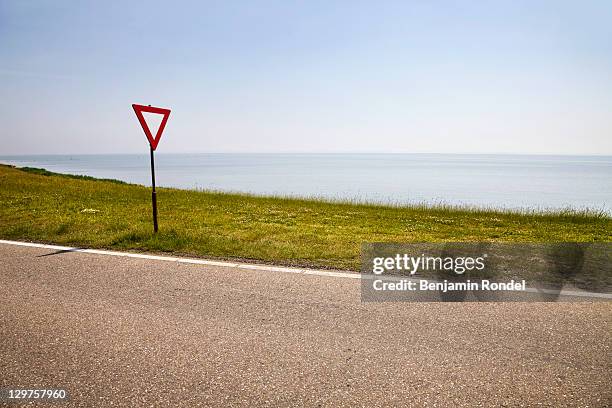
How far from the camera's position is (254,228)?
10.5 metres

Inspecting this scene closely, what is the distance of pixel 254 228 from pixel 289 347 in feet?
22.7

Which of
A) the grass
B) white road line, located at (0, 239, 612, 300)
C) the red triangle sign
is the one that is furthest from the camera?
the red triangle sign

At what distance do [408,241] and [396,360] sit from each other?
17.7 feet

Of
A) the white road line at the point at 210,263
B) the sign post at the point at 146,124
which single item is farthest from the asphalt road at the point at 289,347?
the sign post at the point at 146,124

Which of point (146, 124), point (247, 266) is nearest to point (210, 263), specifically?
point (247, 266)

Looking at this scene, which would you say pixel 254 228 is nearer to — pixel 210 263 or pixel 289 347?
pixel 210 263

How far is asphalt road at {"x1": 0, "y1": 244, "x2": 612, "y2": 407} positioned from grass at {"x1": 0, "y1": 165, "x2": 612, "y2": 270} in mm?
1940

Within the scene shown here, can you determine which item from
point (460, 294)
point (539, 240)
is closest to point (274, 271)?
point (460, 294)

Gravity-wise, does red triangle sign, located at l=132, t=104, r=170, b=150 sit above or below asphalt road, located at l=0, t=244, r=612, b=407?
above

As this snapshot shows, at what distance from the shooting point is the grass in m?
7.55

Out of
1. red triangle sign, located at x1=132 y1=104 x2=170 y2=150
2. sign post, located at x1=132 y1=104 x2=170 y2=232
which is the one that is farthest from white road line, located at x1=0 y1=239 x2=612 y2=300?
red triangle sign, located at x1=132 y1=104 x2=170 y2=150

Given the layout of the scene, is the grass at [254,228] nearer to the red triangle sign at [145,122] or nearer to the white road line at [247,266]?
the white road line at [247,266]

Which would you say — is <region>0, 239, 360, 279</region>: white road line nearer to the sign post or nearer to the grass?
the grass

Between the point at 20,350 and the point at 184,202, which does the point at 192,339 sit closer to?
the point at 20,350
